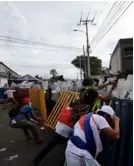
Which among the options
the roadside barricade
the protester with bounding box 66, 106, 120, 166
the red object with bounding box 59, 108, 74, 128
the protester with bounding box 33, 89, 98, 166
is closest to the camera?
the protester with bounding box 66, 106, 120, 166

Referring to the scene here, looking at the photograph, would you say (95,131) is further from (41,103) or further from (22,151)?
(41,103)

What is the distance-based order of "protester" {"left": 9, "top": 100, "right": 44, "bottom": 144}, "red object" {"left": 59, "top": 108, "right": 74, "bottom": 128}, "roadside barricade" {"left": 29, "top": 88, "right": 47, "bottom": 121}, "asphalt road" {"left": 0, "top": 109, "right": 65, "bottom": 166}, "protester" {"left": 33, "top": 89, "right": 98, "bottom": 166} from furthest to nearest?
"roadside barricade" {"left": 29, "top": 88, "right": 47, "bottom": 121} < "protester" {"left": 9, "top": 100, "right": 44, "bottom": 144} < "asphalt road" {"left": 0, "top": 109, "right": 65, "bottom": 166} < "red object" {"left": 59, "top": 108, "right": 74, "bottom": 128} < "protester" {"left": 33, "top": 89, "right": 98, "bottom": 166}

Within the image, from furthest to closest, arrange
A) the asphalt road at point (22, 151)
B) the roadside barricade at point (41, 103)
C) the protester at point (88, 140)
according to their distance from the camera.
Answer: the roadside barricade at point (41, 103)
the asphalt road at point (22, 151)
the protester at point (88, 140)

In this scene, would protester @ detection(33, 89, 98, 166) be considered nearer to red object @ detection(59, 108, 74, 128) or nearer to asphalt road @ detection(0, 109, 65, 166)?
red object @ detection(59, 108, 74, 128)

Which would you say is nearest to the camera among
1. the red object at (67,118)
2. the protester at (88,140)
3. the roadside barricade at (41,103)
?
the protester at (88,140)

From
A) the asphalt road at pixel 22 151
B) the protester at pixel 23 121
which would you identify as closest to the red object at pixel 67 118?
the asphalt road at pixel 22 151

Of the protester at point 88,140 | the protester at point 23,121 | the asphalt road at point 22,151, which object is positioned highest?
the protester at point 88,140

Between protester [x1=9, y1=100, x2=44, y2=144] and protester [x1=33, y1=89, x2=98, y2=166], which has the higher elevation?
protester [x1=33, y1=89, x2=98, y2=166]

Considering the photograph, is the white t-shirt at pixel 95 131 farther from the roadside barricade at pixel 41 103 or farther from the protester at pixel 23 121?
the roadside barricade at pixel 41 103

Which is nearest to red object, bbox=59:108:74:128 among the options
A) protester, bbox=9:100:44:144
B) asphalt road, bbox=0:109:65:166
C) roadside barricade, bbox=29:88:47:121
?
asphalt road, bbox=0:109:65:166

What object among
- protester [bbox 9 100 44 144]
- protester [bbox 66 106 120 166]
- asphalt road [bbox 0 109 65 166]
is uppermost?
protester [bbox 66 106 120 166]

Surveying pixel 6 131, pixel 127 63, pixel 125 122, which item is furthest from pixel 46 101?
pixel 127 63

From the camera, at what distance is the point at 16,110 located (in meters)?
7.95

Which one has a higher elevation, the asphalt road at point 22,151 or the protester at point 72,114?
the protester at point 72,114
